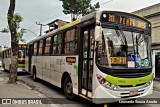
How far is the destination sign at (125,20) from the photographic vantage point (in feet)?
21.1

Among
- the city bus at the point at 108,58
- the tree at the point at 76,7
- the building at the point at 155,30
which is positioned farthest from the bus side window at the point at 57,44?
the tree at the point at 76,7

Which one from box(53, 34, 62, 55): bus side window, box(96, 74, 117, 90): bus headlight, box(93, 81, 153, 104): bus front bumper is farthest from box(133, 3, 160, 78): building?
box(96, 74, 117, 90): bus headlight

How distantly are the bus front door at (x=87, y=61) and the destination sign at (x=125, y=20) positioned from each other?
2.30 ft

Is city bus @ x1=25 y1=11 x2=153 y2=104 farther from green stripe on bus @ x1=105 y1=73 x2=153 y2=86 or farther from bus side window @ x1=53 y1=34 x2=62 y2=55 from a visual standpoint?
bus side window @ x1=53 y1=34 x2=62 y2=55

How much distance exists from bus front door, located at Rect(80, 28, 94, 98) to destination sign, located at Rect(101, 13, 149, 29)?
70 centimetres

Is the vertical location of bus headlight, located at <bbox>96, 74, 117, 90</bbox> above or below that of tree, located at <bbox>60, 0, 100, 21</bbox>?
below

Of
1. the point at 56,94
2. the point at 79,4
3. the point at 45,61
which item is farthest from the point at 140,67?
the point at 79,4

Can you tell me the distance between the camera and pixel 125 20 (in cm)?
679

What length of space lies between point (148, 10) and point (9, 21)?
38.1 ft

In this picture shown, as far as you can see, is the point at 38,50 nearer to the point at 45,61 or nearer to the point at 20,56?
the point at 45,61

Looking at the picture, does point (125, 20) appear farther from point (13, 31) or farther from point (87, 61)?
point (13, 31)

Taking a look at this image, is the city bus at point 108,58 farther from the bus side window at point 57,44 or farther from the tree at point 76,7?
the tree at point 76,7

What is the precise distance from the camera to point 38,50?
13.2 metres

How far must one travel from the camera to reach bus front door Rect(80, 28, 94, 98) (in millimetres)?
6711
